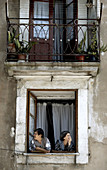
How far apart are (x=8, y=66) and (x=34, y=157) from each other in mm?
2239

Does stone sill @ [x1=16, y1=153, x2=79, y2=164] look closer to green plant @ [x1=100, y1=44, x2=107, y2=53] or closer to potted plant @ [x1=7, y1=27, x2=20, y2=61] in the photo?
potted plant @ [x1=7, y1=27, x2=20, y2=61]

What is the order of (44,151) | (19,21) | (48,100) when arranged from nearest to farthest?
(44,151) → (19,21) → (48,100)

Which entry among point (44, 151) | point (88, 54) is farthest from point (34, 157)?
point (88, 54)

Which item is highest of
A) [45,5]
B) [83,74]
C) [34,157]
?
[45,5]

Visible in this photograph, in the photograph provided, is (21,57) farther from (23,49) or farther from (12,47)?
(12,47)

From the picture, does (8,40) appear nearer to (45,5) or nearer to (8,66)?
(8,66)

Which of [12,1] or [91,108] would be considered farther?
[12,1]

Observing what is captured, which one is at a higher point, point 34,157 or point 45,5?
point 45,5

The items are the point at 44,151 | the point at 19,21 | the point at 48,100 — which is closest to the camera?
the point at 44,151

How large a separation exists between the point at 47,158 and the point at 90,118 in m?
1.40

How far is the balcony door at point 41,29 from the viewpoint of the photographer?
10.4m

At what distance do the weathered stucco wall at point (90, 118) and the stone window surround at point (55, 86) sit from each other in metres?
0.12

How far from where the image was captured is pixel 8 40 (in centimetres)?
976

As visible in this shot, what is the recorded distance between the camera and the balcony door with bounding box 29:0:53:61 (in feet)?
34.2
